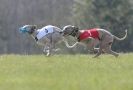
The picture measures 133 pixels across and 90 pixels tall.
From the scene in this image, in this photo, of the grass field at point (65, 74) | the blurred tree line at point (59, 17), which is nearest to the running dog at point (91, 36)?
the grass field at point (65, 74)

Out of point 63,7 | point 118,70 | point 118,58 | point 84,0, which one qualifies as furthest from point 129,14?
point 118,70

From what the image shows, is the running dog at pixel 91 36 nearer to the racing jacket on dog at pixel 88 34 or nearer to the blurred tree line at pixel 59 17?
the racing jacket on dog at pixel 88 34

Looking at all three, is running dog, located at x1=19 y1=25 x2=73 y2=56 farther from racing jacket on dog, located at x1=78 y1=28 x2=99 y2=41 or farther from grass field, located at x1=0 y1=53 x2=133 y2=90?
grass field, located at x1=0 y1=53 x2=133 y2=90

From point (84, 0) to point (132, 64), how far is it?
121ft

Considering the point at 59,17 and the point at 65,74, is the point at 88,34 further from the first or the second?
the point at 59,17

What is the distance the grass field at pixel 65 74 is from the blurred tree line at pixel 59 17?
22.5 metres

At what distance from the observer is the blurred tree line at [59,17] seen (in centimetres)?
4719

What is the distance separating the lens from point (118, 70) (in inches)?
564

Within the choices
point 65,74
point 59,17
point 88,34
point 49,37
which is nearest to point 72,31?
point 88,34

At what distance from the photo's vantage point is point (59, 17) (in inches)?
2564

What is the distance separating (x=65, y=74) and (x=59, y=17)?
5162 centimetres

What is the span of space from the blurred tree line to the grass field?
73.8 feet

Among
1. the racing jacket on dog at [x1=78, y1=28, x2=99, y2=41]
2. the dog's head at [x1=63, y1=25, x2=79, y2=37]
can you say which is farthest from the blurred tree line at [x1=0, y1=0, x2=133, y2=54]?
the racing jacket on dog at [x1=78, y1=28, x2=99, y2=41]

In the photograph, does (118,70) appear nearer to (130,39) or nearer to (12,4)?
(130,39)
